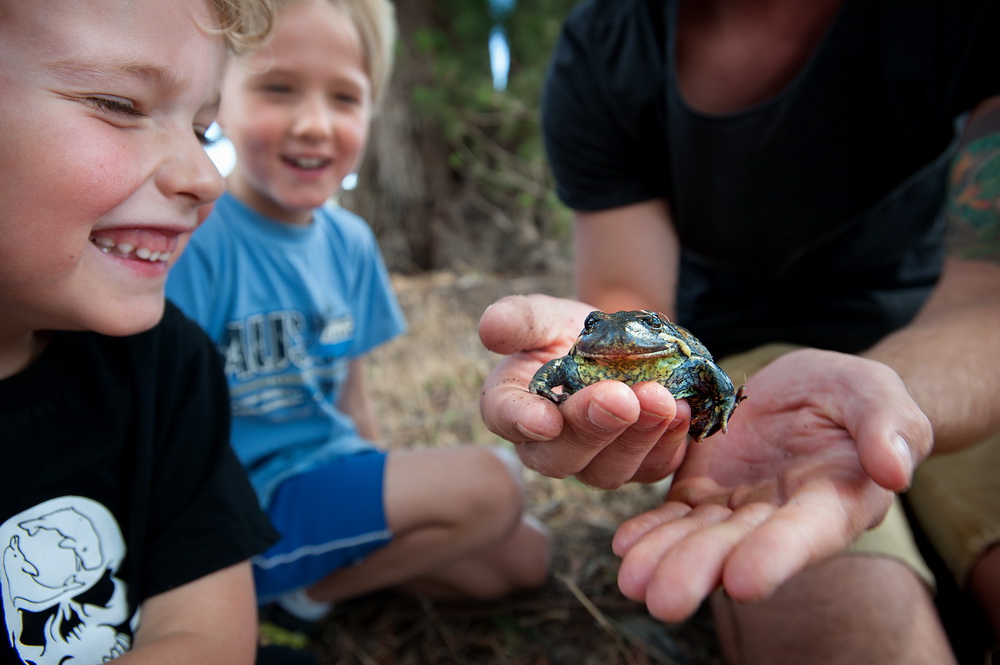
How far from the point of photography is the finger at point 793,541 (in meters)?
1.42

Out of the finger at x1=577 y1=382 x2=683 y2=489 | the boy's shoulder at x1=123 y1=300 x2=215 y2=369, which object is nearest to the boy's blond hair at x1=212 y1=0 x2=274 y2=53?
the boy's shoulder at x1=123 y1=300 x2=215 y2=369

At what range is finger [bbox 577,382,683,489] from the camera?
5.45ft

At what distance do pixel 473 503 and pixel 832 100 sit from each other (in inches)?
109

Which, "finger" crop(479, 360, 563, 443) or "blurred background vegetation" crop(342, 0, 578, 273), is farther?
"blurred background vegetation" crop(342, 0, 578, 273)

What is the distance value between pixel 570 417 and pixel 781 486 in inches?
27.9

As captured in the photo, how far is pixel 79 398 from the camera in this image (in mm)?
1999

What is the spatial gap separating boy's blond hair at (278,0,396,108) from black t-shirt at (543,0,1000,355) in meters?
1.08

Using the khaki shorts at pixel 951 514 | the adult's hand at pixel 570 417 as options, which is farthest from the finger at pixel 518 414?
the khaki shorts at pixel 951 514

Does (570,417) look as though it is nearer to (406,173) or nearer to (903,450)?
(903,450)

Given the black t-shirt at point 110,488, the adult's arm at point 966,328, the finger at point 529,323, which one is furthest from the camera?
the adult's arm at point 966,328

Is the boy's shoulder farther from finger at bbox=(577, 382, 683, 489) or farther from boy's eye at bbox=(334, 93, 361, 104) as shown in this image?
boy's eye at bbox=(334, 93, 361, 104)

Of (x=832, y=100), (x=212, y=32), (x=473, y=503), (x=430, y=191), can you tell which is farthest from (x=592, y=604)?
(x=430, y=191)

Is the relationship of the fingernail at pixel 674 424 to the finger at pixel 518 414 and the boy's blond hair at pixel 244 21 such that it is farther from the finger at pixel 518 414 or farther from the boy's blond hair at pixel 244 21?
the boy's blond hair at pixel 244 21

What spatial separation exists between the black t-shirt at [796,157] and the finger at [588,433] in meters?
2.03
